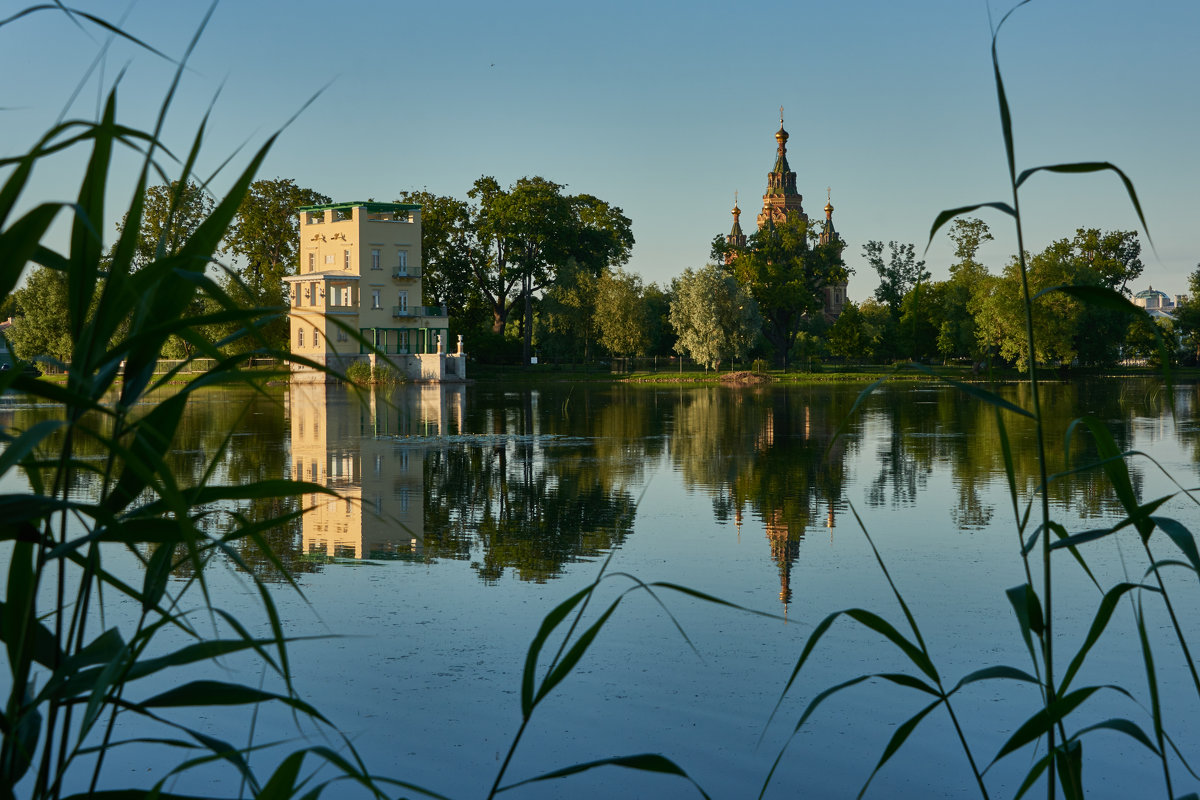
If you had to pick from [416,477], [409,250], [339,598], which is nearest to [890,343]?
[409,250]

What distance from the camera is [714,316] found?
55719 mm

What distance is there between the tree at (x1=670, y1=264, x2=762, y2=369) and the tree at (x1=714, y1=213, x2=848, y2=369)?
9.03m

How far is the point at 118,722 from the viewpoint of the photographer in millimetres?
4332

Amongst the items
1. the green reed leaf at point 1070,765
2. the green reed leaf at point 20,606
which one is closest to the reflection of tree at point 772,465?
the green reed leaf at point 1070,765

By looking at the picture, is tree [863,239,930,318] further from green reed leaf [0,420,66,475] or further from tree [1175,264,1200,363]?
green reed leaf [0,420,66,475]

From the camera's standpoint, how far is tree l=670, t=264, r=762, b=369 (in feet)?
183

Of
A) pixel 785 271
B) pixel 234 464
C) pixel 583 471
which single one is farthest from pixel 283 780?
pixel 785 271

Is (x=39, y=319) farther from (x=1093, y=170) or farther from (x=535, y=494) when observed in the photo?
Result: (x=1093, y=170)

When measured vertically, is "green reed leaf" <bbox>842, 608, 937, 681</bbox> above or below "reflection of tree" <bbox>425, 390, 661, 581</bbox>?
above

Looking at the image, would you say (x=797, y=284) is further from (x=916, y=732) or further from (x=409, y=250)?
(x=916, y=732)

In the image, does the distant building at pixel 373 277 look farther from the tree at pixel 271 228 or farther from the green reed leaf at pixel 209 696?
the green reed leaf at pixel 209 696

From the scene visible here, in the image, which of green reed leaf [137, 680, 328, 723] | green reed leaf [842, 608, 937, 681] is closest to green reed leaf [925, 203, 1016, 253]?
green reed leaf [842, 608, 937, 681]

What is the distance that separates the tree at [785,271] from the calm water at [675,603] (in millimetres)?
51317

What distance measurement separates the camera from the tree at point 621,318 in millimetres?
→ 58625
